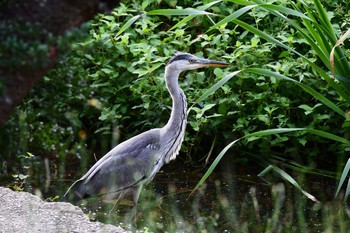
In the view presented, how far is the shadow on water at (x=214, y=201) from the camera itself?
19.5ft

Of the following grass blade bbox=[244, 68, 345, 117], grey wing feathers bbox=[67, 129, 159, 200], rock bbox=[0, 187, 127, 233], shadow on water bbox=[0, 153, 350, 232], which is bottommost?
shadow on water bbox=[0, 153, 350, 232]

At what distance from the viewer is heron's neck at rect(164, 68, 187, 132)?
6.18 metres

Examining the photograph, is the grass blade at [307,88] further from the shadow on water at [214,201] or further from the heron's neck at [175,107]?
the shadow on water at [214,201]

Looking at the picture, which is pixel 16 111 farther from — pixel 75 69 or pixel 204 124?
pixel 204 124

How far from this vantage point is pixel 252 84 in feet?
23.0

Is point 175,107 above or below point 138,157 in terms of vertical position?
above

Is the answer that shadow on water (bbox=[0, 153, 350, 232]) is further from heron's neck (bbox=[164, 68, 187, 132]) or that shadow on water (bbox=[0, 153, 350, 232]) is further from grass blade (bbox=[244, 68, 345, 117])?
grass blade (bbox=[244, 68, 345, 117])

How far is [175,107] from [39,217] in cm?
153

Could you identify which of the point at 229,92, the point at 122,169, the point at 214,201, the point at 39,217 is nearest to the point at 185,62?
the point at 229,92

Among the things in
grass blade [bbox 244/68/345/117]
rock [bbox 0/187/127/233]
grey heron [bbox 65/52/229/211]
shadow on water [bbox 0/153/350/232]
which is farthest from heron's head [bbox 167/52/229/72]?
rock [bbox 0/187/127/233]

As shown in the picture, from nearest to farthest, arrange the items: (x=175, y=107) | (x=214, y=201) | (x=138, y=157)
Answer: (x=138, y=157)
(x=175, y=107)
(x=214, y=201)

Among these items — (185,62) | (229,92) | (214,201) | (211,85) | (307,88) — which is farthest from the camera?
(211,85)

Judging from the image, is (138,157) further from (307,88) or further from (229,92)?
(307,88)

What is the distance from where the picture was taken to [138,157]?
6082mm
